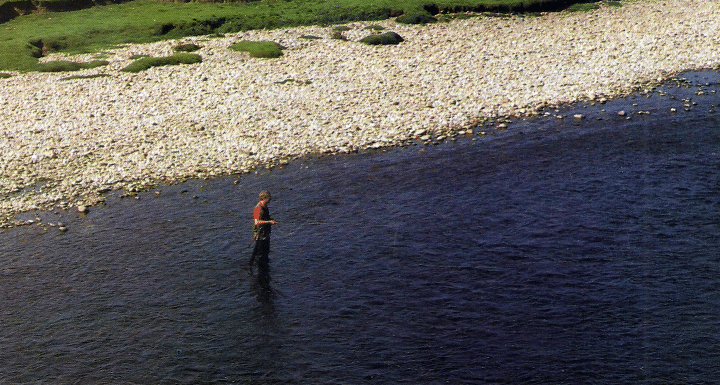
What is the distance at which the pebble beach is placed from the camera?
32.5 metres

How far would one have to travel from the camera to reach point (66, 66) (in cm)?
4741

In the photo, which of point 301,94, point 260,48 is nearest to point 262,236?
point 301,94

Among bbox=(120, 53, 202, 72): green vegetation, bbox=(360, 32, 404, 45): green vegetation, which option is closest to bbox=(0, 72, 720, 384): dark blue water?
bbox=(120, 53, 202, 72): green vegetation

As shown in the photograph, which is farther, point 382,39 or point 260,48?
point 382,39

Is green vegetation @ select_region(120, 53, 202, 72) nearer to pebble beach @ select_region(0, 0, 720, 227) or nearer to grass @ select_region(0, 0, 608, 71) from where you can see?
pebble beach @ select_region(0, 0, 720, 227)

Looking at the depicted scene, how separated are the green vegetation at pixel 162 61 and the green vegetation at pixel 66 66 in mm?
2795

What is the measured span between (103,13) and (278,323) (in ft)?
163

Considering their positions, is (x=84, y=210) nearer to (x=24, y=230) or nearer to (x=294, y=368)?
(x=24, y=230)

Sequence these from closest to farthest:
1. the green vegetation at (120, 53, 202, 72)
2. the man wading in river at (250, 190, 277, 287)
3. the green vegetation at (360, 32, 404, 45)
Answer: the man wading in river at (250, 190, 277, 287)
the green vegetation at (120, 53, 202, 72)
the green vegetation at (360, 32, 404, 45)

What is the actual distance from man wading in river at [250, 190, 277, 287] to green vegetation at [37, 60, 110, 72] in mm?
29226

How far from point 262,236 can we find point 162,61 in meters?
27.4

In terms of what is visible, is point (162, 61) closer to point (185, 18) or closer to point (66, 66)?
point (66, 66)

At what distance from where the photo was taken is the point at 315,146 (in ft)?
111

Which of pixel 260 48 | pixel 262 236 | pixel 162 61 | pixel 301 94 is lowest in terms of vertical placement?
Result: pixel 262 236
